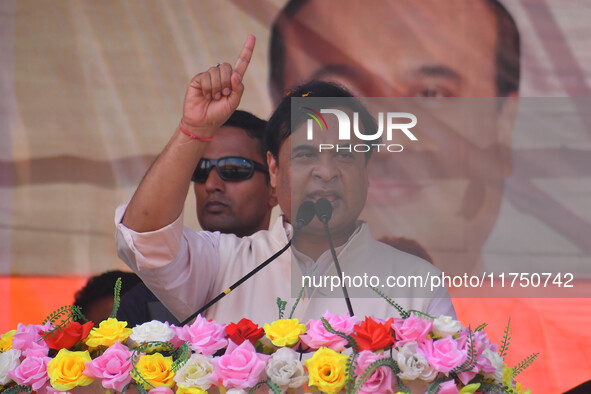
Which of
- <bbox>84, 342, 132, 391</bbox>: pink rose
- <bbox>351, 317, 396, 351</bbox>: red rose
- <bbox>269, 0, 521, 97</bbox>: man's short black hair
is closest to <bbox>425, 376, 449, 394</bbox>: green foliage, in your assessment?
<bbox>351, 317, 396, 351</bbox>: red rose

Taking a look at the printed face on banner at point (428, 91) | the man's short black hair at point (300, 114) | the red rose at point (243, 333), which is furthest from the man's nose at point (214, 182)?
the red rose at point (243, 333)

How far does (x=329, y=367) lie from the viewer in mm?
1424

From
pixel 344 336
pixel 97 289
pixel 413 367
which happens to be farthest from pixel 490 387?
pixel 97 289

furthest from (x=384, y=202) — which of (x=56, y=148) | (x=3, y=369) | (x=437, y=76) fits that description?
(x=3, y=369)

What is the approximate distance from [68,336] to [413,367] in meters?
0.69

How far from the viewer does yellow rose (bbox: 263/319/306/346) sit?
4.88 ft

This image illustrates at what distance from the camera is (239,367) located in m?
1.44

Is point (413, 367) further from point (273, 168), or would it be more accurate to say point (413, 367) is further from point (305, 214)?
point (273, 168)

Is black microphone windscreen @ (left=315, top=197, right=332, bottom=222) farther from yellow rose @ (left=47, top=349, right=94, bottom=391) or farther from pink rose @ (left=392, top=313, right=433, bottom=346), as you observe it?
yellow rose @ (left=47, top=349, right=94, bottom=391)

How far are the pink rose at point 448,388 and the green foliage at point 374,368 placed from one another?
8 centimetres

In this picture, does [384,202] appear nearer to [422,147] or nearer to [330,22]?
[422,147]

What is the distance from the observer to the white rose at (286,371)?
1.43 metres

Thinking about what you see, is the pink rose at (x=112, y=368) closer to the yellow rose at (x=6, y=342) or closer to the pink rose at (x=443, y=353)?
the yellow rose at (x=6, y=342)

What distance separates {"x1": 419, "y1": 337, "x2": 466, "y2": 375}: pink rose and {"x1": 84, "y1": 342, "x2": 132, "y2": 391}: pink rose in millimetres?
569
